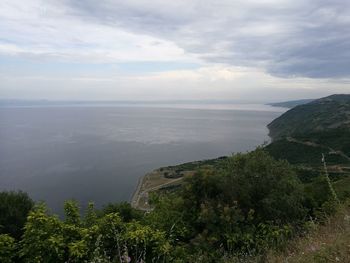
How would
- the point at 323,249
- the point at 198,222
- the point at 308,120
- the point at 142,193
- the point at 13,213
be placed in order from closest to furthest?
the point at 323,249, the point at 198,222, the point at 13,213, the point at 142,193, the point at 308,120

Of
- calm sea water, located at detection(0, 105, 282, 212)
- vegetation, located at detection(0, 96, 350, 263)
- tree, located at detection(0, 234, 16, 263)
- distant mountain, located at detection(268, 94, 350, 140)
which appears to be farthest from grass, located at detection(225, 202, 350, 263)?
distant mountain, located at detection(268, 94, 350, 140)

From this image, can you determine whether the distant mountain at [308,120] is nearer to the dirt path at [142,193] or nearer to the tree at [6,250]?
the dirt path at [142,193]

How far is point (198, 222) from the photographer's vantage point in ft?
38.9

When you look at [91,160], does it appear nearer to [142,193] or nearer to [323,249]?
[142,193]

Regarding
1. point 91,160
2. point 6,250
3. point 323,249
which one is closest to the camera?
point 323,249

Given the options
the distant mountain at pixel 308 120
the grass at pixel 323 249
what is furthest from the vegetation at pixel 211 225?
the distant mountain at pixel 308 120

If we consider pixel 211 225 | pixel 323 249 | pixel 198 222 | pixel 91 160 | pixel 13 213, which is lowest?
pixel 91 160

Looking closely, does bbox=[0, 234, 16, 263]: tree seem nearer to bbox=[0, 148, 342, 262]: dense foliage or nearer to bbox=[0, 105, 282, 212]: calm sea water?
bbox=[0, 148, 342, 262]: dense foliage

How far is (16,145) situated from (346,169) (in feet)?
323

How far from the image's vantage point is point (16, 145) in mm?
111438

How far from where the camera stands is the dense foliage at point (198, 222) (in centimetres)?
840

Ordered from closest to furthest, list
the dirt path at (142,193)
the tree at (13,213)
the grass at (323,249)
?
the grass at (323,249), the tree at (13,213), the dirt path at (142,193)

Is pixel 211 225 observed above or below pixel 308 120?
above

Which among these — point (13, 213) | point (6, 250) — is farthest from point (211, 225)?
point (13, 213)
